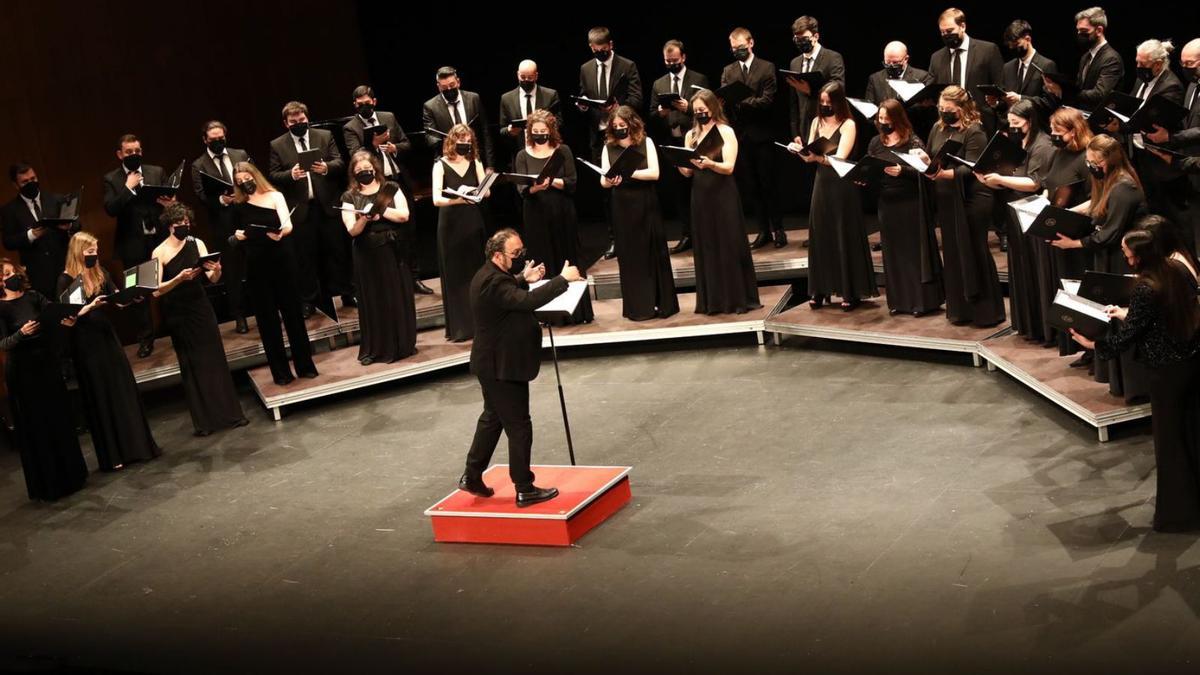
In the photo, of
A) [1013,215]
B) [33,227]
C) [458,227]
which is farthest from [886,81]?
[33,227]

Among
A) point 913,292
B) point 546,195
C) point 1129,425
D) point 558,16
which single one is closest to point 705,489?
point 1129,425

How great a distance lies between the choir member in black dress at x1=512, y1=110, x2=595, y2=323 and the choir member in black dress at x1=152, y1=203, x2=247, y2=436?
7.41ft

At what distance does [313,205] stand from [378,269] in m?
1.37

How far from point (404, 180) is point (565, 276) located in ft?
15.1

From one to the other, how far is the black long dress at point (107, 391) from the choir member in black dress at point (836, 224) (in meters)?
4.62

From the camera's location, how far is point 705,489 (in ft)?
23.4

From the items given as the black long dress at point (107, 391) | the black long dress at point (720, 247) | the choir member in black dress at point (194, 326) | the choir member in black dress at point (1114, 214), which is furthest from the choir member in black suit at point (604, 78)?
the choir member in black dress at point (1114, 214)

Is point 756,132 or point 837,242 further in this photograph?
point 756,132

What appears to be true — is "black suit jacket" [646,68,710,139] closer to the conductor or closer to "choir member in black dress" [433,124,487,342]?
"choir member in black dress" [433,124,487,342]

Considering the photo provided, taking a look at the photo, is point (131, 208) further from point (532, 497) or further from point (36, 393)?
point (532, 497)

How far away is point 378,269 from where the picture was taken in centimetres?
956

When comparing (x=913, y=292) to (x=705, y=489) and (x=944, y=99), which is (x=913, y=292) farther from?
(x=705, y=489)

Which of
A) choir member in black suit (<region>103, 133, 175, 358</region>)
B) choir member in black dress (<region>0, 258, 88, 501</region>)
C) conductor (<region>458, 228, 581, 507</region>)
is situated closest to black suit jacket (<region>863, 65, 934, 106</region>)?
conductor (<region>458, 228, 581, 507</region>)

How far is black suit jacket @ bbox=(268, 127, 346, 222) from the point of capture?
10.2 meters
